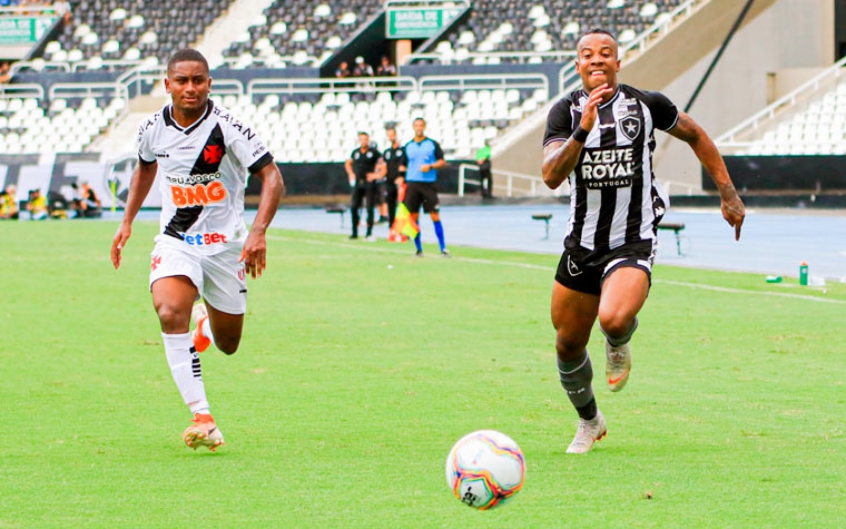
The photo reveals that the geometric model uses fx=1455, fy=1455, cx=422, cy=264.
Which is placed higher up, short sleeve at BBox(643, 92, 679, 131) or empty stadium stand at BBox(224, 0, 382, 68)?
short sleeve at BBox(643, 92, 679, 131)

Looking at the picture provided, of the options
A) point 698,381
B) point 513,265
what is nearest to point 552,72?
point 513,265

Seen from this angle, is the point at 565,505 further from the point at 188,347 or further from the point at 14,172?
the point at 14,172

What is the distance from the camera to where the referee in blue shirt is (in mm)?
23141

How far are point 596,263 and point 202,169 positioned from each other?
7.21 ft

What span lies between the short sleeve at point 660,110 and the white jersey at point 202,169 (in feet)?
6.85

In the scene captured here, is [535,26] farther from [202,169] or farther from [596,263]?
[596,263]

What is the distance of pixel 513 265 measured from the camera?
21188 mm

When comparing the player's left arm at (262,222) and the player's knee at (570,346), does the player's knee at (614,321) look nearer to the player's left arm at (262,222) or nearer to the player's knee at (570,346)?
the player's knee at (570,346)

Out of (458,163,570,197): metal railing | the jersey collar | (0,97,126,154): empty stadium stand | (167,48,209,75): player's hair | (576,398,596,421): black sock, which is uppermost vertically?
(167,48,209,75): player's hair

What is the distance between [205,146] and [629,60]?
128ft

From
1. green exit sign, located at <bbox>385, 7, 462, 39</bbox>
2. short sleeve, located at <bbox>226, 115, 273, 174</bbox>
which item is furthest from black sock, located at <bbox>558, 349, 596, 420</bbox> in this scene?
green exit sign, located at <bbox>385, 7, 462, 39</bbox>

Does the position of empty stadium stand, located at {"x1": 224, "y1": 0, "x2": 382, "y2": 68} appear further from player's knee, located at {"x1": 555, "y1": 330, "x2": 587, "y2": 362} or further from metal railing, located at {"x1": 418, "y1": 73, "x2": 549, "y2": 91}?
player's knee, located at {"x1": 555, "y1": 330, "x2": 587, "y2": 362}

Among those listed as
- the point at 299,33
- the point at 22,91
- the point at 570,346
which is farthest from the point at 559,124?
the point at 22,91


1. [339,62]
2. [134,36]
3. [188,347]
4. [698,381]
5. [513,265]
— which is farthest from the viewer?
[134,36]
